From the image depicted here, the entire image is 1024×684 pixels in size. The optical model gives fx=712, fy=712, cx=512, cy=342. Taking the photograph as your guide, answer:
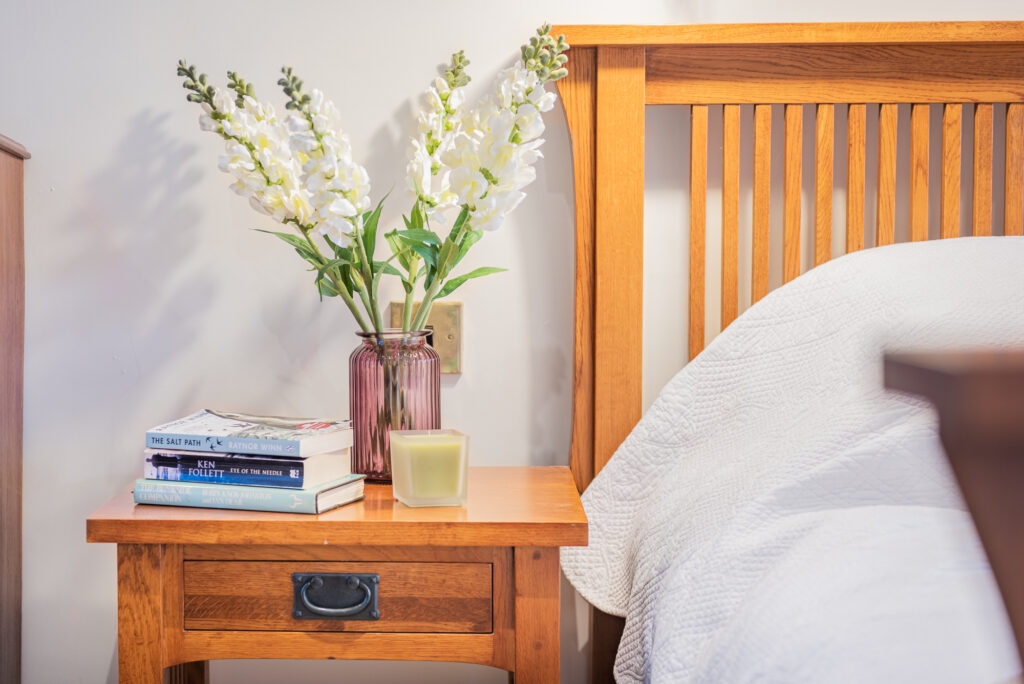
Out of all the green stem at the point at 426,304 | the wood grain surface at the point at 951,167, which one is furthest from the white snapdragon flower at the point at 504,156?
the wood grain surface at the point at 951,167

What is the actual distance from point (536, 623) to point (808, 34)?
95cm

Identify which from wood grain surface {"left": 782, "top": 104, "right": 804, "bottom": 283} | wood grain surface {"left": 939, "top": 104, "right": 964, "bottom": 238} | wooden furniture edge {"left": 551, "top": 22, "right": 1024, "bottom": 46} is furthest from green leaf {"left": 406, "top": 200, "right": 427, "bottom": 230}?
wood grain surface {"left": 939, "top": 104, "right": 964, "bottom": 238}

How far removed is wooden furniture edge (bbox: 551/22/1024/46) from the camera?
1.10 metres

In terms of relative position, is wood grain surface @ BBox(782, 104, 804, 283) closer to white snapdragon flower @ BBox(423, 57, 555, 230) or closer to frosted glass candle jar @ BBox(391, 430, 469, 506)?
white snapdragon flower @ BBox(423, 57, 555, 230)

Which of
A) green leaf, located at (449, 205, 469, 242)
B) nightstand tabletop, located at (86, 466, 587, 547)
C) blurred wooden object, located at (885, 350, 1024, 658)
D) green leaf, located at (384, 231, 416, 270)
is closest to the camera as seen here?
blurred wooden object, located at (885, 350, 1024, 658)

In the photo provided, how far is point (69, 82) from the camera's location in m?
1.19

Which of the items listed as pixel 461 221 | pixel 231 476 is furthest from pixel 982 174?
pixel 231 476

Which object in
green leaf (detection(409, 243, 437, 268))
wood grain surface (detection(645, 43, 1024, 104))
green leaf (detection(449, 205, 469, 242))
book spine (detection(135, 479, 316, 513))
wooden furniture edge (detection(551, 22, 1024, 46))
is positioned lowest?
book spine (detection(135, 479, 316, 513))

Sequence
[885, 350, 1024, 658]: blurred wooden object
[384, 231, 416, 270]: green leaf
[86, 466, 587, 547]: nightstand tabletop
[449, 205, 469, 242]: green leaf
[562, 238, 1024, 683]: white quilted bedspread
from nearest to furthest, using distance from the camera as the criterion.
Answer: [885, 350, 1024, 658]: blurred wooden object → [562, 238, 1024, 683]: white quilted bedspread → [86, 466, 587, 547]: nightstand tabletop → [449, 205, 469, 242]: green leaf → [384, 231, 416, 270]: green leaf

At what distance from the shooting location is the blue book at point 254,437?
84cm

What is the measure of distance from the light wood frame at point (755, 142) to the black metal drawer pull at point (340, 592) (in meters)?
0.45

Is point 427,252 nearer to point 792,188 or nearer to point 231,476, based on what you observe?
point 231,476

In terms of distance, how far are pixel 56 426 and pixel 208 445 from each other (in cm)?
53

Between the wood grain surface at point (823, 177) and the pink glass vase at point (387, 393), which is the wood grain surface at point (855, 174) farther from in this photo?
the pink glass vase at point (387, 393)
